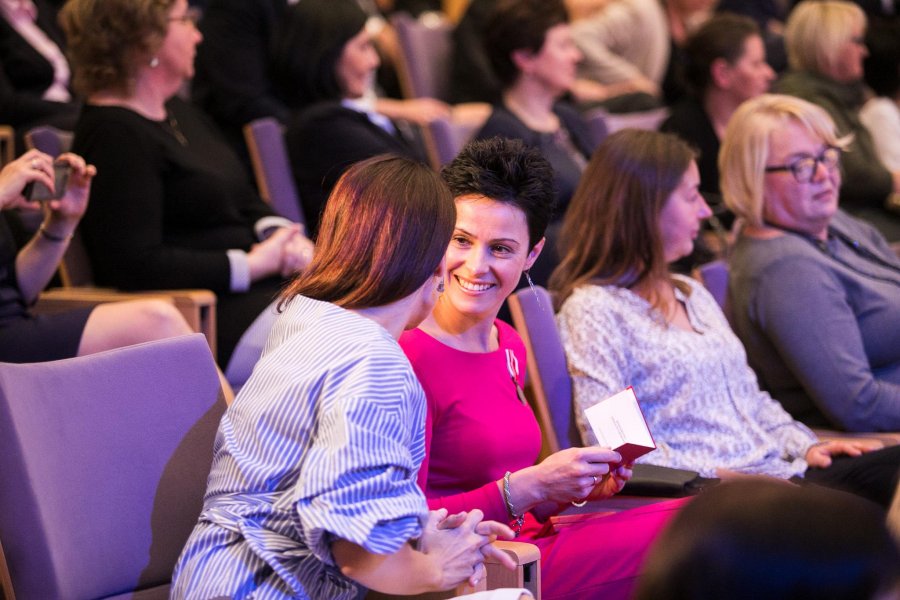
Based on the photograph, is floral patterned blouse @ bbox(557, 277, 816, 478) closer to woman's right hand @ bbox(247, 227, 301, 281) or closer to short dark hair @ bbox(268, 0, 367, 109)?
woman's right hand @ bbox(247, 227, 301, 281)

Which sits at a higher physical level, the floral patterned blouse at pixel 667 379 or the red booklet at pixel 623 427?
the red booklet at pixel 623 427

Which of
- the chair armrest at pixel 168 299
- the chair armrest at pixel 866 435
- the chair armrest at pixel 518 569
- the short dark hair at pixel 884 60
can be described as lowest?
the chair armrest at pixel 866 435

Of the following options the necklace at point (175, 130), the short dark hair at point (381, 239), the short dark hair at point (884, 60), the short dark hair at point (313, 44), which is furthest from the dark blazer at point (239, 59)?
the short dark hair at point (884, 60)

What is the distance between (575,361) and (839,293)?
791mm

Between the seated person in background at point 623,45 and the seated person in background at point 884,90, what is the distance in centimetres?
95

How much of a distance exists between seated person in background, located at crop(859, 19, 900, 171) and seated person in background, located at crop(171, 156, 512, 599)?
3.35m

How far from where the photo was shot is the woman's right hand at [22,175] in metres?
2.42

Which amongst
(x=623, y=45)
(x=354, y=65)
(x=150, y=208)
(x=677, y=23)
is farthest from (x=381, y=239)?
(x=677, y=23)

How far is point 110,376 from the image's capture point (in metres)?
1.82

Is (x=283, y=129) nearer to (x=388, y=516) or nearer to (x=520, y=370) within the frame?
(x=520, y=370)

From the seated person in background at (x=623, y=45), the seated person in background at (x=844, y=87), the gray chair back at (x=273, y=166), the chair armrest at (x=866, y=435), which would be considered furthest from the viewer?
the seated person in background at (x=623, y=45)

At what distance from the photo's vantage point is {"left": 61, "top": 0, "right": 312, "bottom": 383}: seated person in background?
290cm

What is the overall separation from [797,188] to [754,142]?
16 centimetres

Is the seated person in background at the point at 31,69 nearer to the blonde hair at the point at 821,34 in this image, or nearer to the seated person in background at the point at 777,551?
the blonde hair at the point at 821,34
